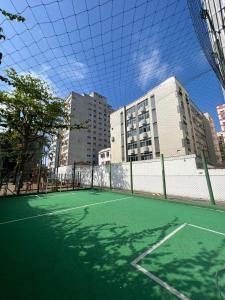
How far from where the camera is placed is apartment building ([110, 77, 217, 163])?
2586cm

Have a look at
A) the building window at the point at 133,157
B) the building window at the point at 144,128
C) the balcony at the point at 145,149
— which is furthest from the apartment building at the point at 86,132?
the balcony at the point at 145,149

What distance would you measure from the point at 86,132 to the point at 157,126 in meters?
33.0

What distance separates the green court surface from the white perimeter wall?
179 inches

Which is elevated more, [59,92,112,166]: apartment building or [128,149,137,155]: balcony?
[59,92,112,166]: apartment building

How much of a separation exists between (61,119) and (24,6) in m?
10.9

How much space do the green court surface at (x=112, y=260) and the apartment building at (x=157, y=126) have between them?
2212 cm

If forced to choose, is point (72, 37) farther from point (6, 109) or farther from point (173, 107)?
point (173, 107)

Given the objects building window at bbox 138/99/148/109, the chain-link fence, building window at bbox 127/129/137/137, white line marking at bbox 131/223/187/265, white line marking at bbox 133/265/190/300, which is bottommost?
white line marking at bbox 133/265/190/300

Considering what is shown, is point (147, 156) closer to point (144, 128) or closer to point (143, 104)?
point (144, 128)

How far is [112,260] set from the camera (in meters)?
2.95

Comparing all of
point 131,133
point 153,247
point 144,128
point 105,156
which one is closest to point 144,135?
point 144,128

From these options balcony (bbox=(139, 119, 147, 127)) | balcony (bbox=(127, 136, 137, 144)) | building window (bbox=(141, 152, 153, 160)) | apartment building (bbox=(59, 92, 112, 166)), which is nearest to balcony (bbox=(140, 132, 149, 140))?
balcony (bbox=(127, 136, 137, 144))

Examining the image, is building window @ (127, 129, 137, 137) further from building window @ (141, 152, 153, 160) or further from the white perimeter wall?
the white perimeter wall

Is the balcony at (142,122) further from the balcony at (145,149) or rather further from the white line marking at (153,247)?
the white line marking at (153,247)
